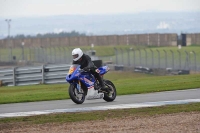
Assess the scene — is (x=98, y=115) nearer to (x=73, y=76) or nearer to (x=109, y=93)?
(x=73, y=76)

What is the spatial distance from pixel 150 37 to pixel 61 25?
5160 centimetres

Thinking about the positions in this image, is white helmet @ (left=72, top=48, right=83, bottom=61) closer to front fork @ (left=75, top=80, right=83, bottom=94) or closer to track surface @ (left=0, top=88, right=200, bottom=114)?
front fork @ (left=75, top=80, right=83, bottom=94)

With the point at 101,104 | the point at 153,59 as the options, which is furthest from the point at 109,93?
the point at 153,59

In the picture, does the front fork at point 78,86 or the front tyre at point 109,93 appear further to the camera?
the front tyre at point 109,93

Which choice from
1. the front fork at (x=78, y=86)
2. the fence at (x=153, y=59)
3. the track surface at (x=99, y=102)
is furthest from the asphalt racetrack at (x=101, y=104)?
the fence at (x=153, y=59)

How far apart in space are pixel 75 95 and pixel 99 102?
93 centimetres

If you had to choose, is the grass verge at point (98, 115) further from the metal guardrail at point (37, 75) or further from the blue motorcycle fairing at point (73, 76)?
the metal guardrail at point (37, 75)

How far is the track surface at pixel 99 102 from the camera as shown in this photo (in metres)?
17.6

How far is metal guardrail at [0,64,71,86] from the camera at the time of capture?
3328cm

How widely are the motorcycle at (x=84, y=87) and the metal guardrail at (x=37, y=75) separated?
14.5 meters

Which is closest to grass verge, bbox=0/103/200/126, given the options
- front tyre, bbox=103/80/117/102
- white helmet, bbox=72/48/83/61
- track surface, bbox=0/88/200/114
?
track surface, bbox=0/88/200/114

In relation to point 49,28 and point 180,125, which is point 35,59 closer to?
point 180,125

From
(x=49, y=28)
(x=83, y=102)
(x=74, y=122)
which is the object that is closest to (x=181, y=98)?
(x=83, y=102)

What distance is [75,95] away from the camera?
18109 mm
